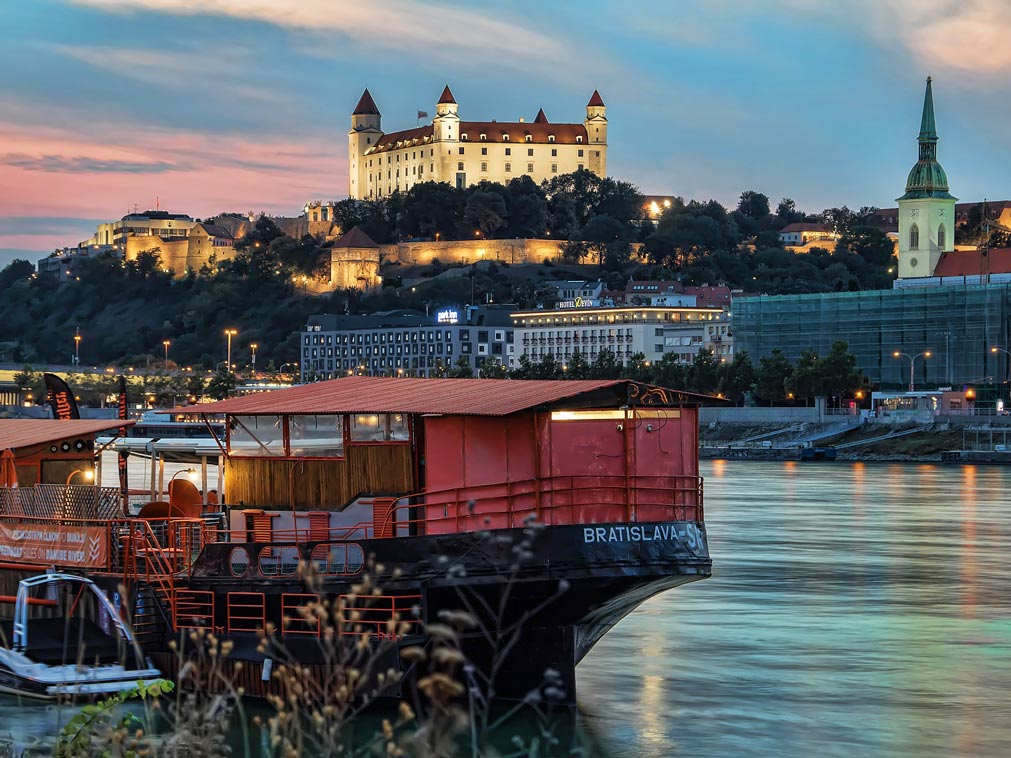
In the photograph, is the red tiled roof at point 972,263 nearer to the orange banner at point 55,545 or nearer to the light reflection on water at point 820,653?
the light reflection on water at point 820,653

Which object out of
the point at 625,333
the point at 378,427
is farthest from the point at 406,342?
the point at 378,427

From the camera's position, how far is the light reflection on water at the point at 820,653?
67.2 feet

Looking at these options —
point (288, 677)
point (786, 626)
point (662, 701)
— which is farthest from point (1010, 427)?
point (288, 677)

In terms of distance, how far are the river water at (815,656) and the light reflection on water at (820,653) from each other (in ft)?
0.12

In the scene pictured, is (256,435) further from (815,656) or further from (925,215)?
(925,215)

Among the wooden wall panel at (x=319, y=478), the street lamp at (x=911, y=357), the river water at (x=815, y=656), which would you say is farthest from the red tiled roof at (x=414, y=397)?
the street lamp at (x=911, y=357)

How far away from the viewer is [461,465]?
767 inches

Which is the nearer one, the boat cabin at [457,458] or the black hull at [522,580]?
the black hull at [522,580]

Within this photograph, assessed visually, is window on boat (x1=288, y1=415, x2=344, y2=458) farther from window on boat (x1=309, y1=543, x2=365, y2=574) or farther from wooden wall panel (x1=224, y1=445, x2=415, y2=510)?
window on boat (x1=309, y1=543, x2=365, y2=574)

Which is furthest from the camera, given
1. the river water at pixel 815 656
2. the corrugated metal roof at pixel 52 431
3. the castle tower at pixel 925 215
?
the castle tower at pixel 925 215

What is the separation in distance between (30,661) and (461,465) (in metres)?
5.89

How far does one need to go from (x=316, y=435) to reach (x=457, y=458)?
2.08m

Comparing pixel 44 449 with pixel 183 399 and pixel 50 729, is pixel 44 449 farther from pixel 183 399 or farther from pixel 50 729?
pixel 183 399

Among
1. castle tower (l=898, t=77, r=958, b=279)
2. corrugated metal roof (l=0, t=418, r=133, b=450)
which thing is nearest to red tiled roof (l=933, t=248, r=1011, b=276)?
castle tower (l=898, t=77, r=958, b=279)
